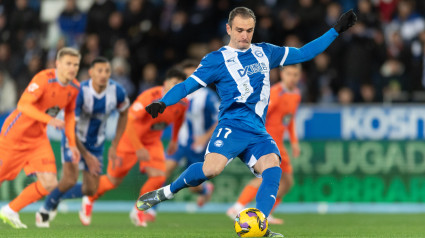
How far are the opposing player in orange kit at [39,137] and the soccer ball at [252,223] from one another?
3.29 meters

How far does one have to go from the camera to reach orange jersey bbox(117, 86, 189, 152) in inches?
451

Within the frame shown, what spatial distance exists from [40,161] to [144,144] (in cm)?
193

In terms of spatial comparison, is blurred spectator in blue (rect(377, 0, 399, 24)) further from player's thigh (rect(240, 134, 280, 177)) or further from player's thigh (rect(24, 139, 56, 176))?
player's thigh (rect(240, 134, 280, 177))

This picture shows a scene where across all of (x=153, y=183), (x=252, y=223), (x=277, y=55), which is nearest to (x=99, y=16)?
(x=153, y=183)

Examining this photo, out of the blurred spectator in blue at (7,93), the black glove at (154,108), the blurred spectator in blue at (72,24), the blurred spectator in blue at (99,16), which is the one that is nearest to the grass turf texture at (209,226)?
the black glove at (154,108)

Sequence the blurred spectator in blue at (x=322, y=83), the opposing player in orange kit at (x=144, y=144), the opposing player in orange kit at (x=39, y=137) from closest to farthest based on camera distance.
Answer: the opposing player in orange kit at (x=39, y=137)
the opposing player in orange kit at (x=144, y=144)
the blurred spectator in blue at (x=322, y=83)

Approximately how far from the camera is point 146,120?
11.6m

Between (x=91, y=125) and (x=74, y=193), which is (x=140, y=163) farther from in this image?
(x=74, y=193)

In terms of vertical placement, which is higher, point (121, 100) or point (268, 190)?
point (121, 100)

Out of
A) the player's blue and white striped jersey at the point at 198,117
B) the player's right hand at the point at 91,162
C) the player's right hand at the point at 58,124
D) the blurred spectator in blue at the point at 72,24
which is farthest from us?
the blurred spectator in blue at the point at 72,24

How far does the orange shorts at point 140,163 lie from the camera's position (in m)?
11.8

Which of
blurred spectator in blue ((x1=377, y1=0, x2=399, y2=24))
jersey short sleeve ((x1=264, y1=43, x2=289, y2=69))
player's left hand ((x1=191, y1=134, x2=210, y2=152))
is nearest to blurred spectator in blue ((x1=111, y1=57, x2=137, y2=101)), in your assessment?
player's left hand ((x1=191, y1=134, x2=210, y2=152))

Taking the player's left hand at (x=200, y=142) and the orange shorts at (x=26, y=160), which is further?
the player's left hand at (x=200, y=142)

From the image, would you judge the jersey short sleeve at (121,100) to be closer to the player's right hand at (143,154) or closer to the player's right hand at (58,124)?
the player's right hand at (143,154)
